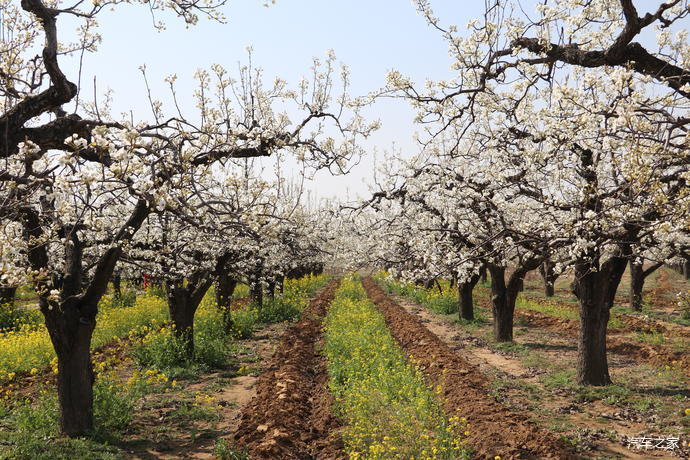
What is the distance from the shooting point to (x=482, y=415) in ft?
28.1

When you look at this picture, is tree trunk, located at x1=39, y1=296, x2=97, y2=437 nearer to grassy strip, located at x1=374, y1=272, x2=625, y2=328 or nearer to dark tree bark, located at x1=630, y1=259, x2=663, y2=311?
grassy strip, located at x1=374, y1=272, x2=625, y2=328

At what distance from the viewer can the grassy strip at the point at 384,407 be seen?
7.46 m

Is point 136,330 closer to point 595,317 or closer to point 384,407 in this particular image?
point 384,407

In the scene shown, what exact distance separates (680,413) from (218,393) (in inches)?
361

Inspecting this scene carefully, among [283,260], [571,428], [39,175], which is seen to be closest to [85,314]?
[39,175]

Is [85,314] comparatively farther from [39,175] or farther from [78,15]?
[78,15]

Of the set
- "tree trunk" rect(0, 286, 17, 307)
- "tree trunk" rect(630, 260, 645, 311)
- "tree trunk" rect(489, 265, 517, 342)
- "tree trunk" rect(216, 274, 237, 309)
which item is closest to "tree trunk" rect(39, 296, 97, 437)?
"tree trunk" rect(216, 274, 237, 309)

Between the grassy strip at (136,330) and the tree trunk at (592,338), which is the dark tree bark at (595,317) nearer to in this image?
the tree trunk at (592,338)

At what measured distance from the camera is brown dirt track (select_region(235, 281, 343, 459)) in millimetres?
8031

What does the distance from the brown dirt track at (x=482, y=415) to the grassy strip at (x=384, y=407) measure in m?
0.29

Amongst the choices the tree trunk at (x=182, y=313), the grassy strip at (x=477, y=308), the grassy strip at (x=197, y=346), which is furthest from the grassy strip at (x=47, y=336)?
the grassy strip at (x=477, y=308)

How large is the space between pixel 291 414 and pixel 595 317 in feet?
23.3

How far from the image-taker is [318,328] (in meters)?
20.1

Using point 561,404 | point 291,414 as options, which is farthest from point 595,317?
point 291,414
